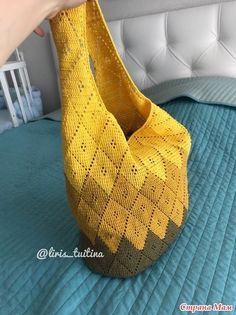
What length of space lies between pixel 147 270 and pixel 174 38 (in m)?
1.34

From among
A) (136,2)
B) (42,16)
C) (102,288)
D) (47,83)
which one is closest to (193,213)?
(102,288)

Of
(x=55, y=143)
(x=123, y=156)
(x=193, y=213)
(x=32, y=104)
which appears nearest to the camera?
(x=123, y=156)

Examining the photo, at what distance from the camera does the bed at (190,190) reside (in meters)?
0.60

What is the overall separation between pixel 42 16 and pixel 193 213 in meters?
0.61

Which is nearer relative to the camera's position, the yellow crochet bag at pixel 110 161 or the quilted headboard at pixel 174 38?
the yellow crochet bag at pixel 110 161

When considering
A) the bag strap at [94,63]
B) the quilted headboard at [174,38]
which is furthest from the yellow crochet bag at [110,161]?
the quilted headboard at [174,38]

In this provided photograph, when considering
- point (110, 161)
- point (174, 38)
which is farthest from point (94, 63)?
point (174, 38)

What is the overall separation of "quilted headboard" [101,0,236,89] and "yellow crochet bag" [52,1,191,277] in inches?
40.4

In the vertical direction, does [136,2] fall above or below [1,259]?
above

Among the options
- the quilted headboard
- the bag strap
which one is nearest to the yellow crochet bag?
the bag strap

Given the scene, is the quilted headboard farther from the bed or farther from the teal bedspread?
the teal bedspread

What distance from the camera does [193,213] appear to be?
0.81 meters

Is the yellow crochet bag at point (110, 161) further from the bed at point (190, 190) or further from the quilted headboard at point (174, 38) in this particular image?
the quilted headboard at point (174, 38)

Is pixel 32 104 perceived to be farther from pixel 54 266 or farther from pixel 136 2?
pixel 54 266
